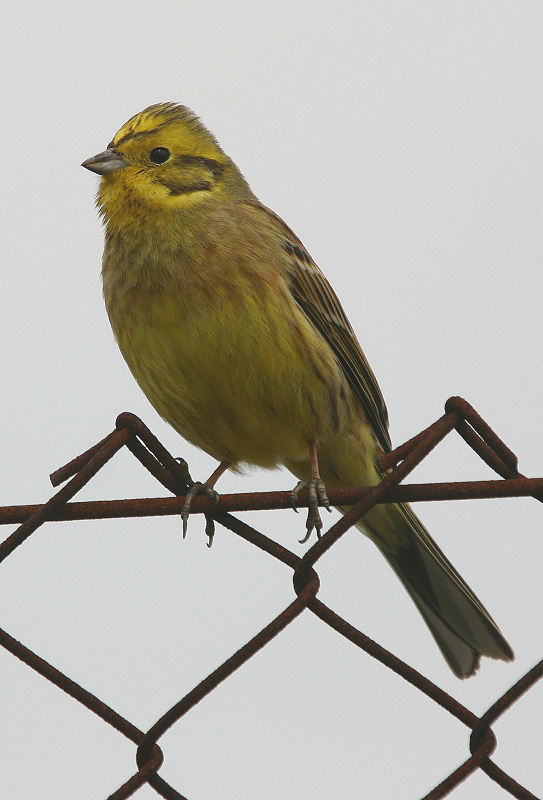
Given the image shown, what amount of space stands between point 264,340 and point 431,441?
6.46 ft

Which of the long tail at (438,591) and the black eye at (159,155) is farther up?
the black eye at (159,155)

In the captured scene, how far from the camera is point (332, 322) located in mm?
4734

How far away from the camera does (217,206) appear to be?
4602mm

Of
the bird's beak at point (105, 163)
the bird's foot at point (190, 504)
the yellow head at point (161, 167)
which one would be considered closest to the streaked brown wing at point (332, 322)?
the yellow head at point (161, 167)

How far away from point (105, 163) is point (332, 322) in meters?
1.15

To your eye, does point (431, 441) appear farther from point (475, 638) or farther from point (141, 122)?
point (141, 122)

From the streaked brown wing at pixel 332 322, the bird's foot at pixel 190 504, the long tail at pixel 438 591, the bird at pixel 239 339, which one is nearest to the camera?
the bird's foot at pixel 190 504

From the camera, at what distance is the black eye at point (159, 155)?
4.66m

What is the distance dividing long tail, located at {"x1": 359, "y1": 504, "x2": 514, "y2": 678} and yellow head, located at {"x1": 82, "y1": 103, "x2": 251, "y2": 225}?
5.12 ft

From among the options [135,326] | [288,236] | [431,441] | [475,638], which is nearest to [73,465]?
[431,441]

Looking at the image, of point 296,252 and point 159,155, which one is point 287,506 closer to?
→ point 296,252

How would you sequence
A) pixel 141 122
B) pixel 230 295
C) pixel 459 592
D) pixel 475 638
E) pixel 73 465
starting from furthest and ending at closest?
1. pixel 141 122
2. pixel 230 295
3. pixel 459 592
4. pixel 475 638
5. pixel 73 465

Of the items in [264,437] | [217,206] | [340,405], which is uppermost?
[217,206]

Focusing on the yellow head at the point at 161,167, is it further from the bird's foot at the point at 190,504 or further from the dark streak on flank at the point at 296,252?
the bird's foot at the point at 190,504
